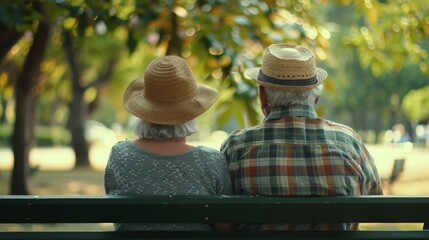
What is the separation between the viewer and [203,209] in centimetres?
302

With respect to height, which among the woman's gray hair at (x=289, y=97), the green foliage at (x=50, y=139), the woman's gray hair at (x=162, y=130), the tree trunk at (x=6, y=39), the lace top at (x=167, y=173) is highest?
the woman's gray hair at (x=289, y=97)

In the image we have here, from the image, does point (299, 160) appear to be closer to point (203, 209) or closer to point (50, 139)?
point (203, 209)

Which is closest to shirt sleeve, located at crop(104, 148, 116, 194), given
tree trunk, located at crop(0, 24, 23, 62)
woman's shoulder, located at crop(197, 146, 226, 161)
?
woman's shoulder, located at crop(197, 146, 226, 161)

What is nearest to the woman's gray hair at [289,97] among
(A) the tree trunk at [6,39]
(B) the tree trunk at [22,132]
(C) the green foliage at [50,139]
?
(A) the tree trunk at [6,39]

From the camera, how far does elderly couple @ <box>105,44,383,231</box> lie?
3332 millimetres

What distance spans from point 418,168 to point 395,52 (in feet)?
60.2

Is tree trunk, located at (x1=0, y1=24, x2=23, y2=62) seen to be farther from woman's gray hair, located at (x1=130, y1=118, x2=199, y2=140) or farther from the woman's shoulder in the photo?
the woman's shoulder

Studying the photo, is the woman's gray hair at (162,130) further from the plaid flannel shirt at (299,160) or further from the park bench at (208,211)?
the park bench at (208,211)

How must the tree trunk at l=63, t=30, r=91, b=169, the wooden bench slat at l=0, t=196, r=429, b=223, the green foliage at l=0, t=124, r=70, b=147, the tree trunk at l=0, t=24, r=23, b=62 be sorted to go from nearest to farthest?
the wooden bench slat at l=0, t=196, r=429, b=223 → the tree trunk at l=0, t=24, r=23, b=62 → the tree trunk at l=63, t=30, r=91, b=169 → the green foliage at l=0, t=124, r=70, b=147

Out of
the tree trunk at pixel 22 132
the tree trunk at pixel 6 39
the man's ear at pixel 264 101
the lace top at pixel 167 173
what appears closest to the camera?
the lace top at pixel 167 173

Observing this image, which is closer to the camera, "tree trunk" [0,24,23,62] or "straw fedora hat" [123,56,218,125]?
"straw fedora hat" [123,56,218,125]

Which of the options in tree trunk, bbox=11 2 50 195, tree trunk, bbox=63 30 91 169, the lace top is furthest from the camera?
tree trunk, bbox=63 30 91 169

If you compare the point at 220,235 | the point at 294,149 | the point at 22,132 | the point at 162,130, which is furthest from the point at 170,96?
the point at 22,132

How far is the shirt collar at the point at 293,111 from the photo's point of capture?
11.4 feet
